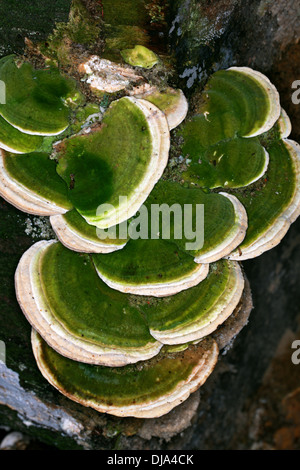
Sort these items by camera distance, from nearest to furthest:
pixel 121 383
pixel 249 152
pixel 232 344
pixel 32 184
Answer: pixel 32 184 < pixel 249 152 < pixel 121 383 < pixel 232 344

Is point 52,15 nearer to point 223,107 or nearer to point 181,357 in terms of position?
point 223,107

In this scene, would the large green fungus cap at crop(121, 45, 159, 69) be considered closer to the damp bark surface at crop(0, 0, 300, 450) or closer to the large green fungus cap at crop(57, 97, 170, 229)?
the damp bark surface at crop(0, 0, 300, 450)

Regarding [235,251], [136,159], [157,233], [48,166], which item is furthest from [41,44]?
[235,251]

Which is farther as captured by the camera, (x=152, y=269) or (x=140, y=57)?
(x=140, y=57)

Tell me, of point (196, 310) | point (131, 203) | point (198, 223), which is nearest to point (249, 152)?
point (198, 223)

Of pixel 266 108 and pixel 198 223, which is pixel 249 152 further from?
pixel 198 223

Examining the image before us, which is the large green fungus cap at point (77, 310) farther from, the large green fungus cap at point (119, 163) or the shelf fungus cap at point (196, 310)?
the large green fungus cap at point (119, 163)

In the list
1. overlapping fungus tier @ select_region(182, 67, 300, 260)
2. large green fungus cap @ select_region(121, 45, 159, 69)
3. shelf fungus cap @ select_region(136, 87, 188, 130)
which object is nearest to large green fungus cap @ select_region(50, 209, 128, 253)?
overlapping fungus tier @ select_region(182, 67, 300, 260)

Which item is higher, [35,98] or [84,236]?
[35,98]

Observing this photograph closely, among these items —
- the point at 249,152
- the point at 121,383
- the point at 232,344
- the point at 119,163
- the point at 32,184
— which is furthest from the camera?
the point at 232,344
